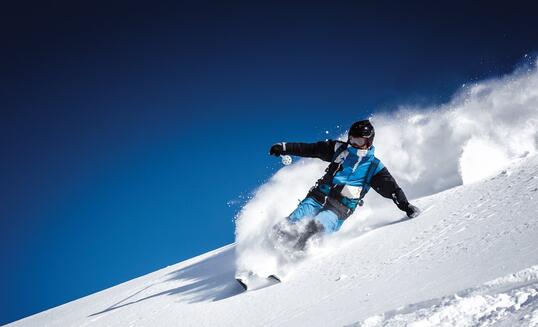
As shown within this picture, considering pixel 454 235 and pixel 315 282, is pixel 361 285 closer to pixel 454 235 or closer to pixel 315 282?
pixel 315 282

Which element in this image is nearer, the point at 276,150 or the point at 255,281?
the point at 255,281

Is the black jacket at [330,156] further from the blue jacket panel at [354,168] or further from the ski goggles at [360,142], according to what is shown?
the ski goggles at [360,142]

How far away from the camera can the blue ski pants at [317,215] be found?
16.2 feet

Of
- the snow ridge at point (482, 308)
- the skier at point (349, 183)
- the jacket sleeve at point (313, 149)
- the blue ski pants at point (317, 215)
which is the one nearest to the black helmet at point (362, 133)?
the skier at point (349, 183)

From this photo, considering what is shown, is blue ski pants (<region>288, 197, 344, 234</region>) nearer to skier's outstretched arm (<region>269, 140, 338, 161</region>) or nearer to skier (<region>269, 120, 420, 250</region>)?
skier (<region>269, 120, 420, 250</region>)

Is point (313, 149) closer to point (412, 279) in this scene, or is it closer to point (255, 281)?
point (255, 281)

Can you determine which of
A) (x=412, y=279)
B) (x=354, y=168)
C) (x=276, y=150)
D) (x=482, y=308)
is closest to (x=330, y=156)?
(x=354, y=168)

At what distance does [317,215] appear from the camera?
497 cm

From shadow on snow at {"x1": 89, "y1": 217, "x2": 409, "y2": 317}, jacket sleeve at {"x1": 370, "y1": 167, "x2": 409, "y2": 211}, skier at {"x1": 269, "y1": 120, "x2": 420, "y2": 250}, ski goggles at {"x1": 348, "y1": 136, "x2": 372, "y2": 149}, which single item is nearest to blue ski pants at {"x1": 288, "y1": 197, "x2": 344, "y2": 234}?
skier at {"x1": 269, "y1": 120, "x2": 420, "y2": 250}

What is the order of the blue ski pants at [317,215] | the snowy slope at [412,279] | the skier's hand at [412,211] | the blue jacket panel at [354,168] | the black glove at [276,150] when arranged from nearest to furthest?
the snowy slope at [412,279] < the skier's hand at [412,211] < the blue ski pants at [317,215] < the blue jacket panel at [354,168] < the black glove at [276,150]

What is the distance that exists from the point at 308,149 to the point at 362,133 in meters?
0.99

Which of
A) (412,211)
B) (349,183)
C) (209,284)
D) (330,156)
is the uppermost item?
(330,156)

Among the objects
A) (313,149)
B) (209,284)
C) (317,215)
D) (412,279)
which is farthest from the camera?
(313,149)

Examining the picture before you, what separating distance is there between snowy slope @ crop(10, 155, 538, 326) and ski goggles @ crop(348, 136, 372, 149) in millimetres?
1129
